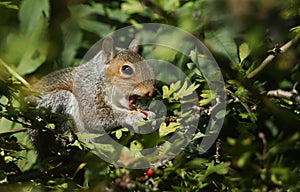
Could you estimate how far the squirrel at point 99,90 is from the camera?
1902mm

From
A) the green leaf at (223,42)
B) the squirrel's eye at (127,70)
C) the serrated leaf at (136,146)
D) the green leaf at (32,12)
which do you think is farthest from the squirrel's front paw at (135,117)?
the green leaf at (32,12)

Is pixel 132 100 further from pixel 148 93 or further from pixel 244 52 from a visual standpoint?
pixel 244 52

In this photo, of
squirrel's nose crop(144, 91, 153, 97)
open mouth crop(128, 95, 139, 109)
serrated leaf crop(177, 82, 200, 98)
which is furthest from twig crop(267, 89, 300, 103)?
open mouth crop(128, 95, 139, 109)

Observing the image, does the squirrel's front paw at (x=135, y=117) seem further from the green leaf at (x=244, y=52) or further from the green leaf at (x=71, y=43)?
the green leaf at (x=71, y=43)

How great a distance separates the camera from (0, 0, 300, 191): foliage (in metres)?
1.02

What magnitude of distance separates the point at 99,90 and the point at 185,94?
2.11 ft

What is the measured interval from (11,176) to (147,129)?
338 millimetres

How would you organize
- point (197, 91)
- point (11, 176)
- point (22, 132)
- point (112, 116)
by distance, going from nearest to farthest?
point (11, 176)
point (197, 91)
point (22, 132)
point (112, 116)

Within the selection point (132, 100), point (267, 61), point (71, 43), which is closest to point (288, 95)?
point (267, 61)

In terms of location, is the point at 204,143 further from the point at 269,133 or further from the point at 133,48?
the point at 133,48

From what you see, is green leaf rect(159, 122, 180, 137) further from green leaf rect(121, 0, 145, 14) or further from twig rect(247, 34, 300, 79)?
green leaf rect(121, 0, 145, 14)

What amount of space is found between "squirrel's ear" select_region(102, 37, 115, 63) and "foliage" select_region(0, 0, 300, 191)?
0.11m

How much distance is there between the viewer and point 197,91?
1675 millimetres

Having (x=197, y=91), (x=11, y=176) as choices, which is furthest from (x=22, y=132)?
(x=197, y=91)
